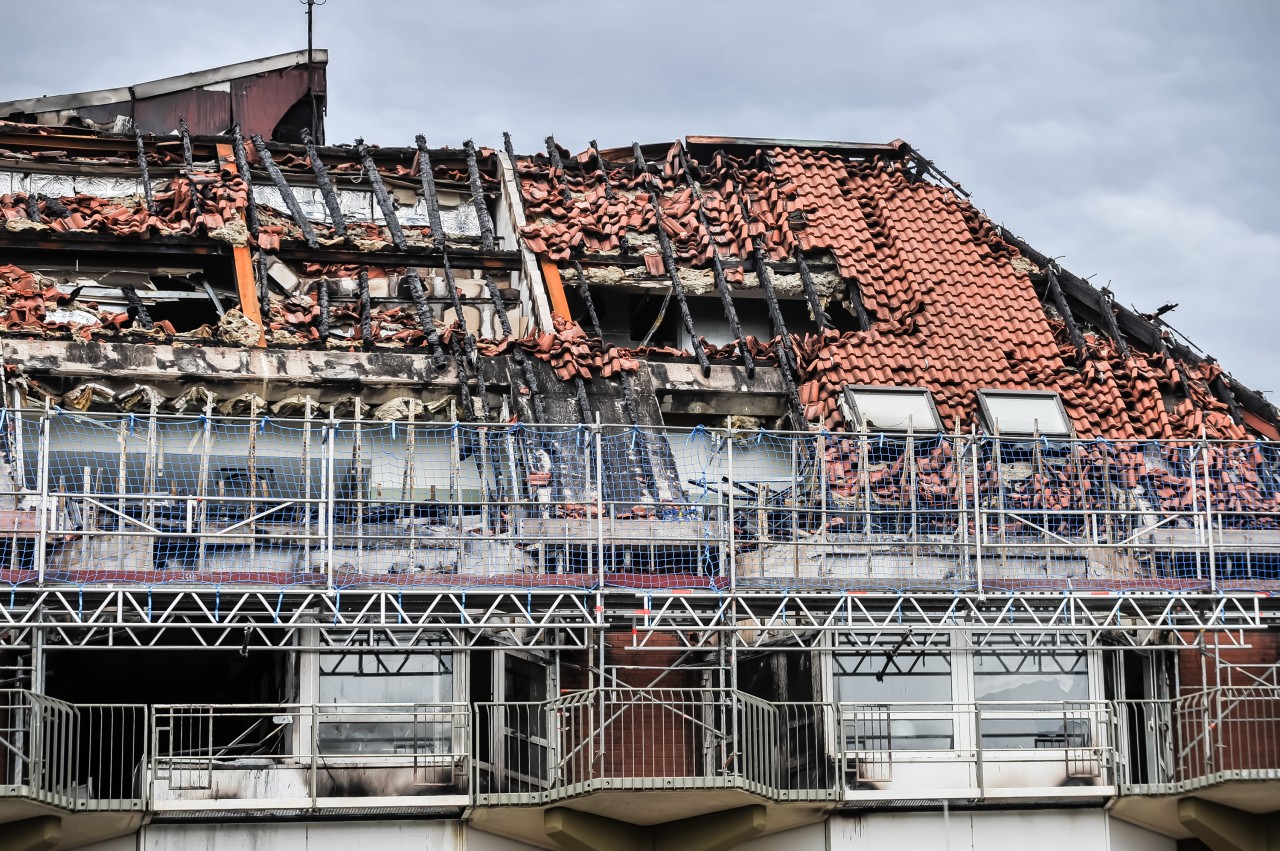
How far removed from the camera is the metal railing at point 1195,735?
Answer: 1065 inches

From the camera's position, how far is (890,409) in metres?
Result: 30.4

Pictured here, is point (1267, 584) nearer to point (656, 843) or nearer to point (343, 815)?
point (656, 843)

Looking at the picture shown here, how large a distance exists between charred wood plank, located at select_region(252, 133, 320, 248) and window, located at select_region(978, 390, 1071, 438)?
10583 millimetres

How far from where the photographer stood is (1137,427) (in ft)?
102

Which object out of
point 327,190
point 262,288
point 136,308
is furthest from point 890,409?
point 136,308

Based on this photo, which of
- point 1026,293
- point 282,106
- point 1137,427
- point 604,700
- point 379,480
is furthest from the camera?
point 282,106

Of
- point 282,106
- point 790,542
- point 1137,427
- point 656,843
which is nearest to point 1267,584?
point 1137,427

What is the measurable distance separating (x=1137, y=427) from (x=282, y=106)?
1855cm

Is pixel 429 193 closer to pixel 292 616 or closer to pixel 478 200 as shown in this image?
pixel 478 200

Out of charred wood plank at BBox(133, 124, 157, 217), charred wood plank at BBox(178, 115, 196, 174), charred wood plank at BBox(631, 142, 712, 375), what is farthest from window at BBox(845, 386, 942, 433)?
charred wood plank at BBox(178, 115, 196, 174)

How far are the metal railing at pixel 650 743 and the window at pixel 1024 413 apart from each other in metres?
5.99

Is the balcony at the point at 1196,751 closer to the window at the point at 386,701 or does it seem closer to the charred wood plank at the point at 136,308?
the window at the point at 386,701

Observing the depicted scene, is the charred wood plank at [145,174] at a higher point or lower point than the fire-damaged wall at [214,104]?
lower

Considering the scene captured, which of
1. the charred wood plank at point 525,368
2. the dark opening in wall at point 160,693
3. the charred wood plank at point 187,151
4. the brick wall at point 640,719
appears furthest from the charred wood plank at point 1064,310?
the charred wood plank at point 187,151
